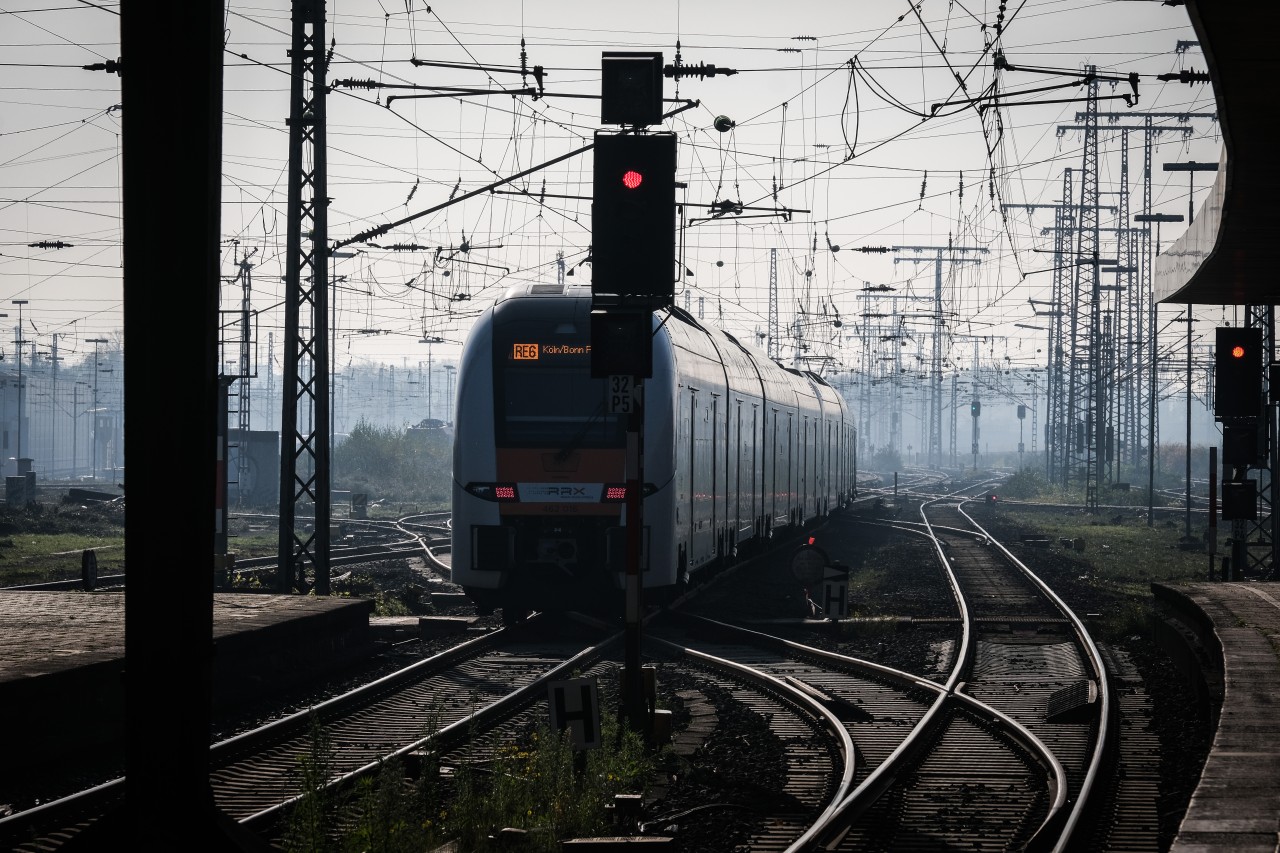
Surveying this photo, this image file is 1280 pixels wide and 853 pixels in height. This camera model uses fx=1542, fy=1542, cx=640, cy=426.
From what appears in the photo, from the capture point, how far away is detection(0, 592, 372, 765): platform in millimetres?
10336

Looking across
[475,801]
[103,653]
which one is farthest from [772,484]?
[475,801]

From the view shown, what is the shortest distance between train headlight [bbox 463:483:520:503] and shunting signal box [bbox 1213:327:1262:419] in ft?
38.7

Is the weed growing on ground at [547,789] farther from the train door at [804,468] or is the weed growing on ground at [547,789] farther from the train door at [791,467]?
the train door at [804,468]

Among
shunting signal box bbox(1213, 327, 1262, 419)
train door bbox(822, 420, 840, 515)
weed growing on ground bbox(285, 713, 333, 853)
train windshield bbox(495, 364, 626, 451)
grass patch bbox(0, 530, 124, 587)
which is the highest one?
shunting signal box bbox(1213, 327, 1262, 419)

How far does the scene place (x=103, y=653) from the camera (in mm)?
11703

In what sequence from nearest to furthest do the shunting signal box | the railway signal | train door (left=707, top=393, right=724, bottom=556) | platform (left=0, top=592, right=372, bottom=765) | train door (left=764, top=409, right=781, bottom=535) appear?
platform (left=0, top=592, right=372, bottom=765) < the railway signal < train door (left=707, top=393, right=724, bottom=556) < the shunting signal box < train door (left=764, top=409, right=781, bottom=535)

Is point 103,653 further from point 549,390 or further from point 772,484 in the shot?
point 772,484

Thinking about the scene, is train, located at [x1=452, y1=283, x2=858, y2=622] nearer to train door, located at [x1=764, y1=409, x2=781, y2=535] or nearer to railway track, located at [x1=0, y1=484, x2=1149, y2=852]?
railway track, located at [x1=0, y1=484, x2=1149, y2=852]

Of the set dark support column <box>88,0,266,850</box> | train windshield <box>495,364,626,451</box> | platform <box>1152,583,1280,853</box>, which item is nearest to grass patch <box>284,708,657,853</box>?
dark support column <box>88,0,266,850</box>

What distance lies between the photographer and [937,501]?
6369 cm

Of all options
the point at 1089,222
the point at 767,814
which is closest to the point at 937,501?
the point at 1089,222

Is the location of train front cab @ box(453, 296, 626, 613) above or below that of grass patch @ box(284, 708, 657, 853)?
above

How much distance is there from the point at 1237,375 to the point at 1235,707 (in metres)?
13.8

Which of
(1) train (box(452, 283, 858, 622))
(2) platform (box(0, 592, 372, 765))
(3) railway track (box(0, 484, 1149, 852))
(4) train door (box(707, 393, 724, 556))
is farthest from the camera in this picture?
(4) train door (box(707, 393, 724, 556))
